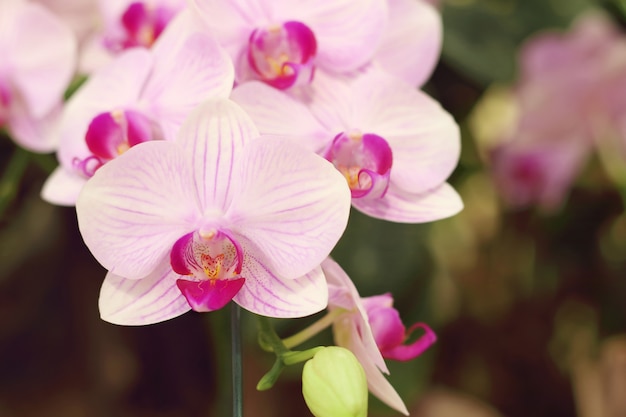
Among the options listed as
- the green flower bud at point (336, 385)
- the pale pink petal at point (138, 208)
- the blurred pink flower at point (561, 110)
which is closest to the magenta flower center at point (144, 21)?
the pale pink petal at point (138, 208)

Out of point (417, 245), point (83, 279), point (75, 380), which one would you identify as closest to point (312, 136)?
point (417, 245)

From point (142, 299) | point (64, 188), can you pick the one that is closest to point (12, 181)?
point (64, 188)

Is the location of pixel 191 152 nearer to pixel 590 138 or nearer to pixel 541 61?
pixel 541 61

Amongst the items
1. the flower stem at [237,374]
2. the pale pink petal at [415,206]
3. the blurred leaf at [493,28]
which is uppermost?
the pale pink petal at [415,206]

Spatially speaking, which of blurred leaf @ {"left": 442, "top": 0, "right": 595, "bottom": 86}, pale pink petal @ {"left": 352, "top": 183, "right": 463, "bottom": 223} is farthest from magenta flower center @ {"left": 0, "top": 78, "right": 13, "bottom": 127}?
blurred leaf @ {"left": 442, "top": 0, "right": 595, "bottom": 86}

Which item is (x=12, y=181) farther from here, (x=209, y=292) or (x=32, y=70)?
(x=209, y=292)

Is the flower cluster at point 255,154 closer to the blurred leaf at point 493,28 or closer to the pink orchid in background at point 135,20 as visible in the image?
the pink orchid in background at point 135,20

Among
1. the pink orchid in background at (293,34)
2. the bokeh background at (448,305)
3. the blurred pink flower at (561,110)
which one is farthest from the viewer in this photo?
the blurred pink flower at (561,110)
